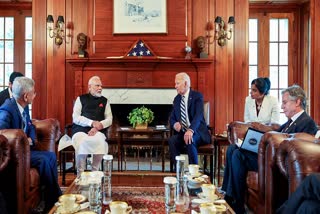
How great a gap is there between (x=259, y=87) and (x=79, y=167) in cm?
235

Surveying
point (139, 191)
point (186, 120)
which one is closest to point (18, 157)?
point (139, 191)

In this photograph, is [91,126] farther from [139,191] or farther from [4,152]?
[139,191]

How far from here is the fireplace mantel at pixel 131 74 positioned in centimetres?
584

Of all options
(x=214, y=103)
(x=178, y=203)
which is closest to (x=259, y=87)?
(x=214, y=103)

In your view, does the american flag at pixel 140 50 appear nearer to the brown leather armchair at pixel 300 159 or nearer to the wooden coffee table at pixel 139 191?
the wooden coffee table at pixel 139 191

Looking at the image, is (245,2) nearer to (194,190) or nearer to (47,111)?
(47,111)

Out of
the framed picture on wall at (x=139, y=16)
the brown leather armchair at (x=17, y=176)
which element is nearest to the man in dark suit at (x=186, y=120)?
the framed picture on wall at (x=139, y=16)

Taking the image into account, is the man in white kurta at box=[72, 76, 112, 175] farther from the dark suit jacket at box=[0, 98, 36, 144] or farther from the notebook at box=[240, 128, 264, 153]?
the notebook at box=[240, 128, 264, 153]

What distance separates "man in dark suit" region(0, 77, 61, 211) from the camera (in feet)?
11.0

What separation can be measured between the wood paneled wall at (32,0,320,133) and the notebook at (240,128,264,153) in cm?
239

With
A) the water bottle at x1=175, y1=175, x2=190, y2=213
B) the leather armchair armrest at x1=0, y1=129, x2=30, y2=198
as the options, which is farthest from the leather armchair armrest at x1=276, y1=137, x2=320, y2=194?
the leather armchair armrest at x1=0, y1=129, x2=30, y2=198

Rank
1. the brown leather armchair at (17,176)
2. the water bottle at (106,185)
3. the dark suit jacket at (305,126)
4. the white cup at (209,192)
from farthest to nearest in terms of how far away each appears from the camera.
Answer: the dark suit jacket at (305,126) → the brown leather armchair at (17,176) → the water bottle at (106,185) → the white cup at (209,192)

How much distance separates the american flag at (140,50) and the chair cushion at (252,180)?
9.89 ft

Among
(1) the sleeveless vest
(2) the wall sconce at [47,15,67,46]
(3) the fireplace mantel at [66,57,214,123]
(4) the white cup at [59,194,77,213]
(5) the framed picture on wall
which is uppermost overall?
(5) the framed picture on wall
